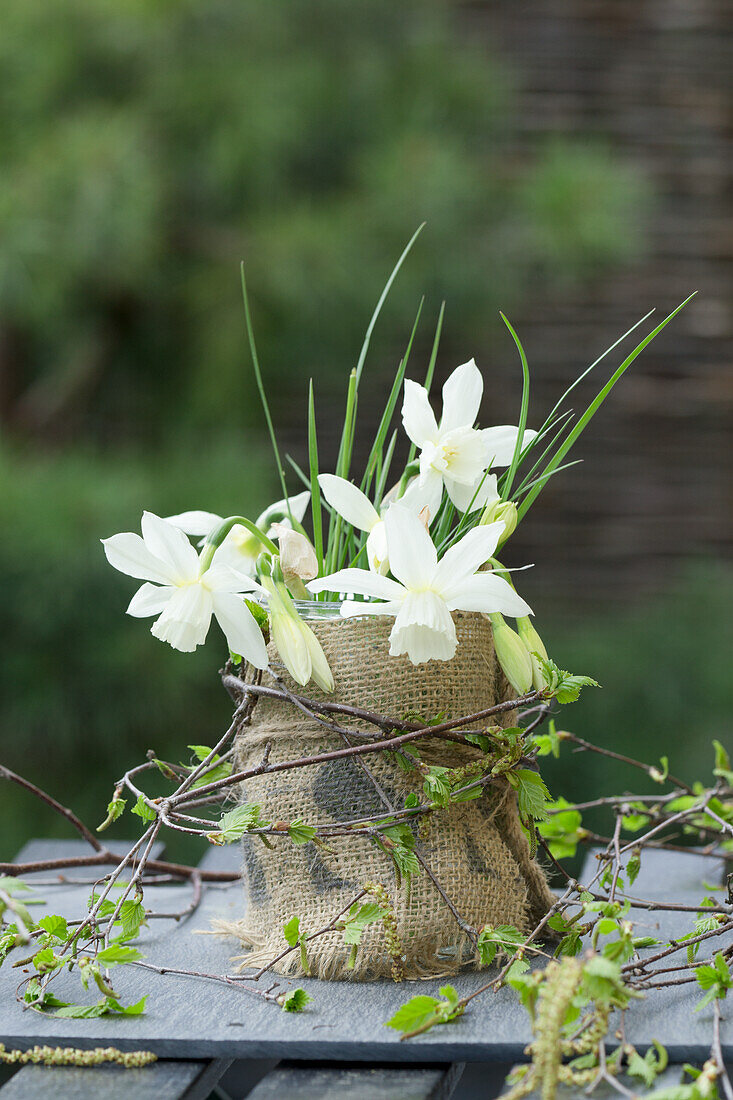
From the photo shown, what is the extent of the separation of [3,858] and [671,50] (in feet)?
5.12

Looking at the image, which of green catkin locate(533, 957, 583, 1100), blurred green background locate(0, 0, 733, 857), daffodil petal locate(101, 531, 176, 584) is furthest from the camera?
blurred green background locate(0, 0, 733, 857)

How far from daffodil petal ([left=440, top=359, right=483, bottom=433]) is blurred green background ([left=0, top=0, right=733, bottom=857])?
2.51ft

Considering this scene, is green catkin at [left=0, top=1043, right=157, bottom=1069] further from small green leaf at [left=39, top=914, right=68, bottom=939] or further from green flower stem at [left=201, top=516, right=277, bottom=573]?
green flower stem at [left=201, top=516, right=277, bottom=573]

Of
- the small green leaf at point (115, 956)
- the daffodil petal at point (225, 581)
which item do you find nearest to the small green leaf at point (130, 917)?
the small green leaf at point (115, 956)

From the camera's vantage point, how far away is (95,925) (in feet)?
1.23

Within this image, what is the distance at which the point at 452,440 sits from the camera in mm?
405

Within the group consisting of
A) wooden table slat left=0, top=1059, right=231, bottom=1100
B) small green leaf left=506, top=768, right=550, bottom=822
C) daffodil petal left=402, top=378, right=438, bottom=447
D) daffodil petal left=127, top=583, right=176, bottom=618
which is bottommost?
wooden table slat left=0, top=1059, right=231, bottom=1100

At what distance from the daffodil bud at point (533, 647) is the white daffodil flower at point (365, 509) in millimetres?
52

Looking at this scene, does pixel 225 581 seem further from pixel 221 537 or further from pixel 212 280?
pixel 212 280

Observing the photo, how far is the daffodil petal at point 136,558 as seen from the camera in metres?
0.38

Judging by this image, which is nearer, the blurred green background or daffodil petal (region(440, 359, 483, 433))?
daffodil petal (region(440, 359, 483, 433))

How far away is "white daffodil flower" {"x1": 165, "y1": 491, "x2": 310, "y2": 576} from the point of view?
44cm

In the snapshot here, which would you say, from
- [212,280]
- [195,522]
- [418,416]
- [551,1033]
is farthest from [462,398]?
[212,280]

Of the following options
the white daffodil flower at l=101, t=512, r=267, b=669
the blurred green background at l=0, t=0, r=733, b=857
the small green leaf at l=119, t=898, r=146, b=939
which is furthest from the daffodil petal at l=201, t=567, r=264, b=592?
the blurred green background at l=0, t=0, r=733, b=857
